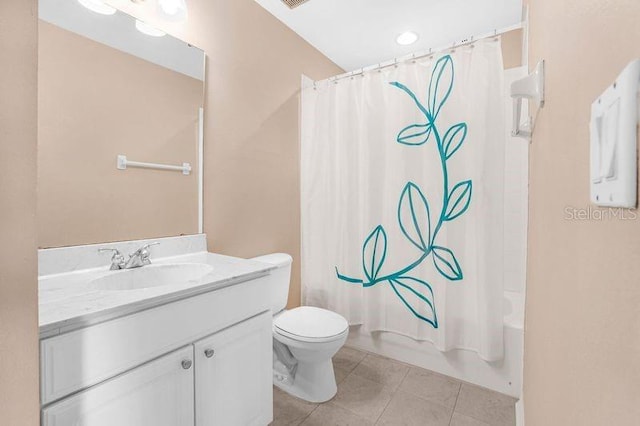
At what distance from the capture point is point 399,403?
5.17ft

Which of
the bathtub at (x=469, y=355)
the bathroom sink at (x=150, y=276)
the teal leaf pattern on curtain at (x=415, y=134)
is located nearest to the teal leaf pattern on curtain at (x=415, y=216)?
the teal leaf pattern on curtain at (x=415, y=134)

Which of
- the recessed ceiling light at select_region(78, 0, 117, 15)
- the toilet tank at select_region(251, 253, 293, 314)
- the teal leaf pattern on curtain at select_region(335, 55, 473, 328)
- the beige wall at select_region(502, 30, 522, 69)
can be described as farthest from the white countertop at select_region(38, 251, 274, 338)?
the beige wall at select_region(502, 30, 522, 69)

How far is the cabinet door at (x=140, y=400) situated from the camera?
0.74m

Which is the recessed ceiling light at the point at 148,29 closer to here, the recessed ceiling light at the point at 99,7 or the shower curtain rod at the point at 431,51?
the recessed ceiling light at the point at 99,7

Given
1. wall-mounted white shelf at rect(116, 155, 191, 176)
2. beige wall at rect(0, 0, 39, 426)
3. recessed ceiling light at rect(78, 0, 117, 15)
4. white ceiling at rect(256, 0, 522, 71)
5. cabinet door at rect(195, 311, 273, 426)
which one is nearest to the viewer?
beige wall at rect(0, 0, 39, 426)

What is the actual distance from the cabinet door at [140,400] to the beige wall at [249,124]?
32.2 inches

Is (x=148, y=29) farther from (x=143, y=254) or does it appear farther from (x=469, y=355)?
(x=469, y=355)

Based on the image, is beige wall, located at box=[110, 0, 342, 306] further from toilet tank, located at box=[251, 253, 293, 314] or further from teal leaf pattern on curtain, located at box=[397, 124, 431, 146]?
teal leaf pattern on curtain, located at box=[397, 124, 431, 146]

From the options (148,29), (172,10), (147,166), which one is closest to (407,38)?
(172,10)

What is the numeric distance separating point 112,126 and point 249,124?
2.53 ft

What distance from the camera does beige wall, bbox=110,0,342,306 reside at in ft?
5.46

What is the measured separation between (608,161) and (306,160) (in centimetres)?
205

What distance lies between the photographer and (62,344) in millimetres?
726

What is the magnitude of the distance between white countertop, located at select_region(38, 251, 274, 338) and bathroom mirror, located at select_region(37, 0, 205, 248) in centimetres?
20
